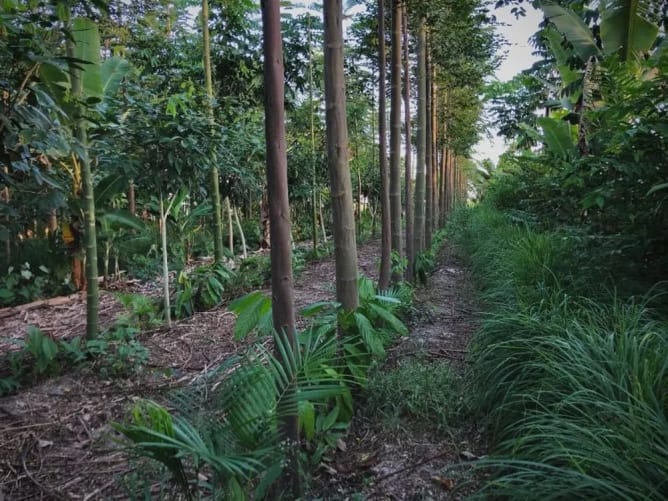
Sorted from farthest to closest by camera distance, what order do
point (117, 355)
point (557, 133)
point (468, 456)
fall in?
1. point (557, 133)
2. point (117, 355)
3. point (468, 456)

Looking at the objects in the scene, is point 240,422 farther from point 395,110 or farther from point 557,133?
point 557,133

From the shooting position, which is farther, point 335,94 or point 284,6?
point 284,6

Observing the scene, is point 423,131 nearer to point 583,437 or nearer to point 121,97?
point 121,97

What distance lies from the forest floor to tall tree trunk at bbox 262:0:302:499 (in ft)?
1.77

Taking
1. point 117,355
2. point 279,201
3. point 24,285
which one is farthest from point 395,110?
point 24,285

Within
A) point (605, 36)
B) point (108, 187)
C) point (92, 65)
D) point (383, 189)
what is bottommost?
point (383, 189)

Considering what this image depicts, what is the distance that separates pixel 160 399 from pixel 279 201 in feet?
8.04

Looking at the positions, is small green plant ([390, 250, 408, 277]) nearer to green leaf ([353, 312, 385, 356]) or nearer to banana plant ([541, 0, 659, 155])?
green leaf ([353, 312, 385, 356])

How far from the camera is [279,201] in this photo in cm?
195

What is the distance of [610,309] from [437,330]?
5.71ft

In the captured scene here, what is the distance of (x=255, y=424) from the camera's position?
1.76 metres

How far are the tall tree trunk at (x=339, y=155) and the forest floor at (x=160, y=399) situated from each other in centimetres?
100

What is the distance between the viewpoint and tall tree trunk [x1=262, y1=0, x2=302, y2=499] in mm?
1875

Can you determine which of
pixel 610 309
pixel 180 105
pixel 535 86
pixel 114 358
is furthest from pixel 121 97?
pixel 535 86
